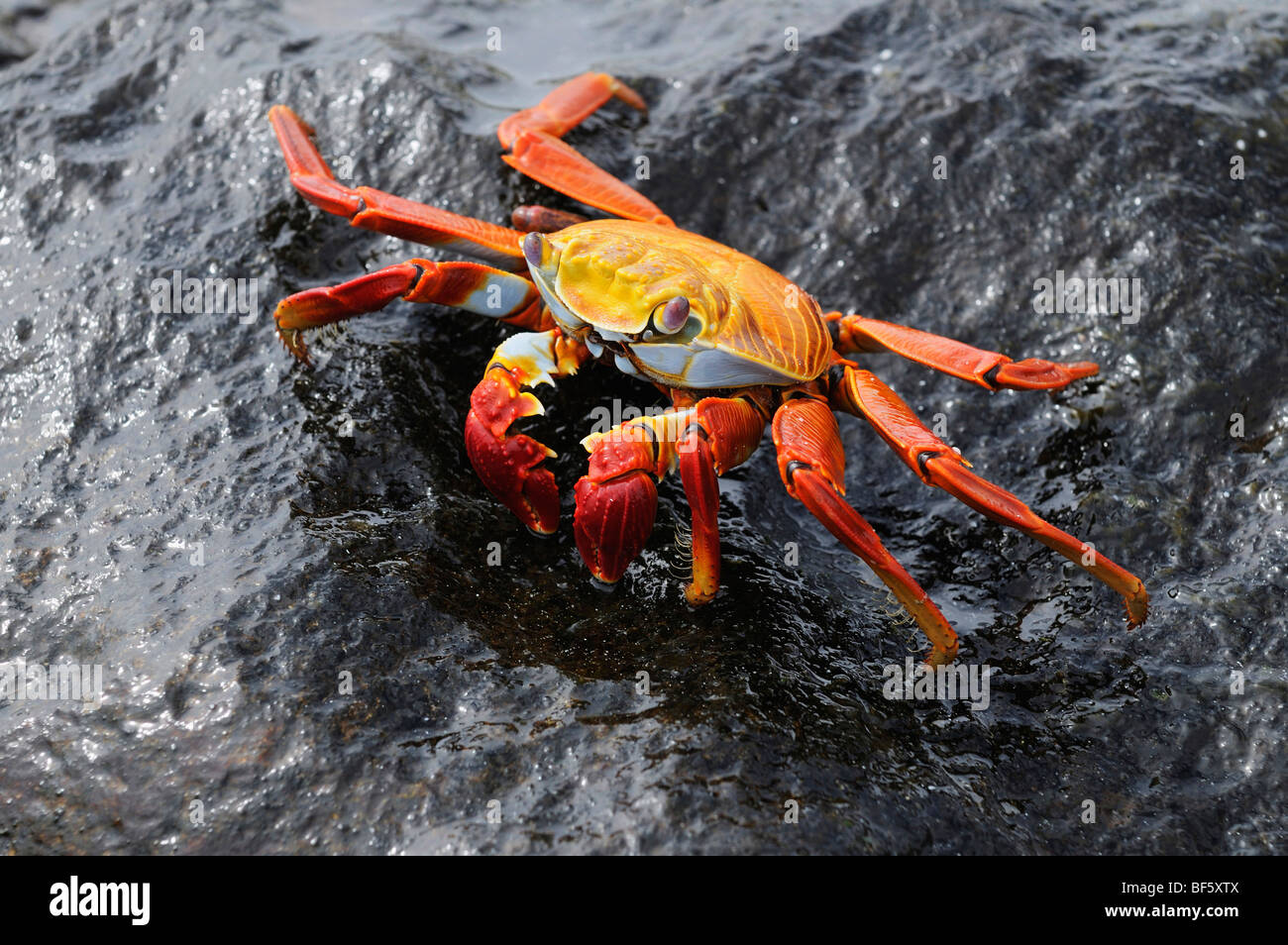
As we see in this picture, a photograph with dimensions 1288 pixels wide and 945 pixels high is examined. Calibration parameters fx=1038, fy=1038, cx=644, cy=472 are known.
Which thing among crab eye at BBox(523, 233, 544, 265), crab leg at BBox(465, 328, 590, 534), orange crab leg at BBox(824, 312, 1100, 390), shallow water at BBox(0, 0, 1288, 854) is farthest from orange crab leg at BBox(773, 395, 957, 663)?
crab eye at BBox(523, 233, 544, 265)

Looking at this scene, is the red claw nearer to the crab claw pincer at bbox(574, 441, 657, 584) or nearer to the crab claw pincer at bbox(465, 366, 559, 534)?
the crab claw pincer at bbox(574, 441, 657, 584)

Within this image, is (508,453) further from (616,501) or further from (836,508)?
(836,508)

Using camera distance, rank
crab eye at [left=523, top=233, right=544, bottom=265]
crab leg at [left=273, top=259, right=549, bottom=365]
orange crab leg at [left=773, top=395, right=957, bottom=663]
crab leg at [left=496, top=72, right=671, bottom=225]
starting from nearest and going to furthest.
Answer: orange crab leg at [left=773, top=395, right=957, bottom=663], crab eye at [left=523, top=233, right=544, bottom=265], crab leg at [left=273, top=259, right=549, bottom=365], crab leg at [left=496, top=72, right=671, bottom=225]

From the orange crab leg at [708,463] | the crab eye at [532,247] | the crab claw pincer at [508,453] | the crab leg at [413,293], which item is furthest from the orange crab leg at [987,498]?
the crab leg at [413,293]

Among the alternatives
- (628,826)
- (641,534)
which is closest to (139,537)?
(641,534)

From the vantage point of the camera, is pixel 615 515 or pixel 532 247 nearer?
pixel 615 515

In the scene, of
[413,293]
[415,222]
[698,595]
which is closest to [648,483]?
[698,595]
